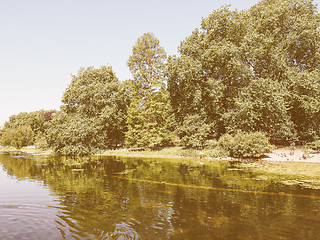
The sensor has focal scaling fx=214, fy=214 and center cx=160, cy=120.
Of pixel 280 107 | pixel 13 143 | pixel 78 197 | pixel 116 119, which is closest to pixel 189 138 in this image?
pixel 280 107

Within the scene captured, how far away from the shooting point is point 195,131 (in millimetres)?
27969

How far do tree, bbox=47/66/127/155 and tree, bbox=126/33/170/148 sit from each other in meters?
3.16

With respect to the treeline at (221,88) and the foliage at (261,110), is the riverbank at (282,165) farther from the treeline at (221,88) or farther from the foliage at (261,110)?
the foliage at (261,110)

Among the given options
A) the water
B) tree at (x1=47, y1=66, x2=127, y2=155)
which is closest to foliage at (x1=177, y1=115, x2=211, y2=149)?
tree at (x1=47, y1=66, x2=127, y2=155)

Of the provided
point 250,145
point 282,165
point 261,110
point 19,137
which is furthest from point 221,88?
point 19,137

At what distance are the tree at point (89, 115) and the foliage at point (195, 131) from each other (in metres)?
12.5

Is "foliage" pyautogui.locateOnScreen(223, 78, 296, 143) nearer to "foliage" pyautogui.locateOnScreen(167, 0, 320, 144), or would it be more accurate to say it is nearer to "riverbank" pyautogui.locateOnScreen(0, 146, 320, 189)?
"foliage" pyautogui.locateOnScreen(167, 0, 320, 144)

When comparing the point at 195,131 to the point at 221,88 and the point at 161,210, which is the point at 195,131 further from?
the point at 161,210

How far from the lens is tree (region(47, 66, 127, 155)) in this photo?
31.3 metres

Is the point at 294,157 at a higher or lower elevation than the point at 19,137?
lower

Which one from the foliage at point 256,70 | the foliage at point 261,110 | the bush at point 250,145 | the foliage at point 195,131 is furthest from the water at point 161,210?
the foliage at point 256,70

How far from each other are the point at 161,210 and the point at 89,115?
104ft

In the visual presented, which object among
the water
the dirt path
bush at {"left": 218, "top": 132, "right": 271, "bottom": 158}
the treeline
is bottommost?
the water

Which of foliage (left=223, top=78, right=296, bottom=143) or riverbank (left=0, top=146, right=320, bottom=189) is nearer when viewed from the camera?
riverbank (left=0, top=146, right=320, bottom=189)
